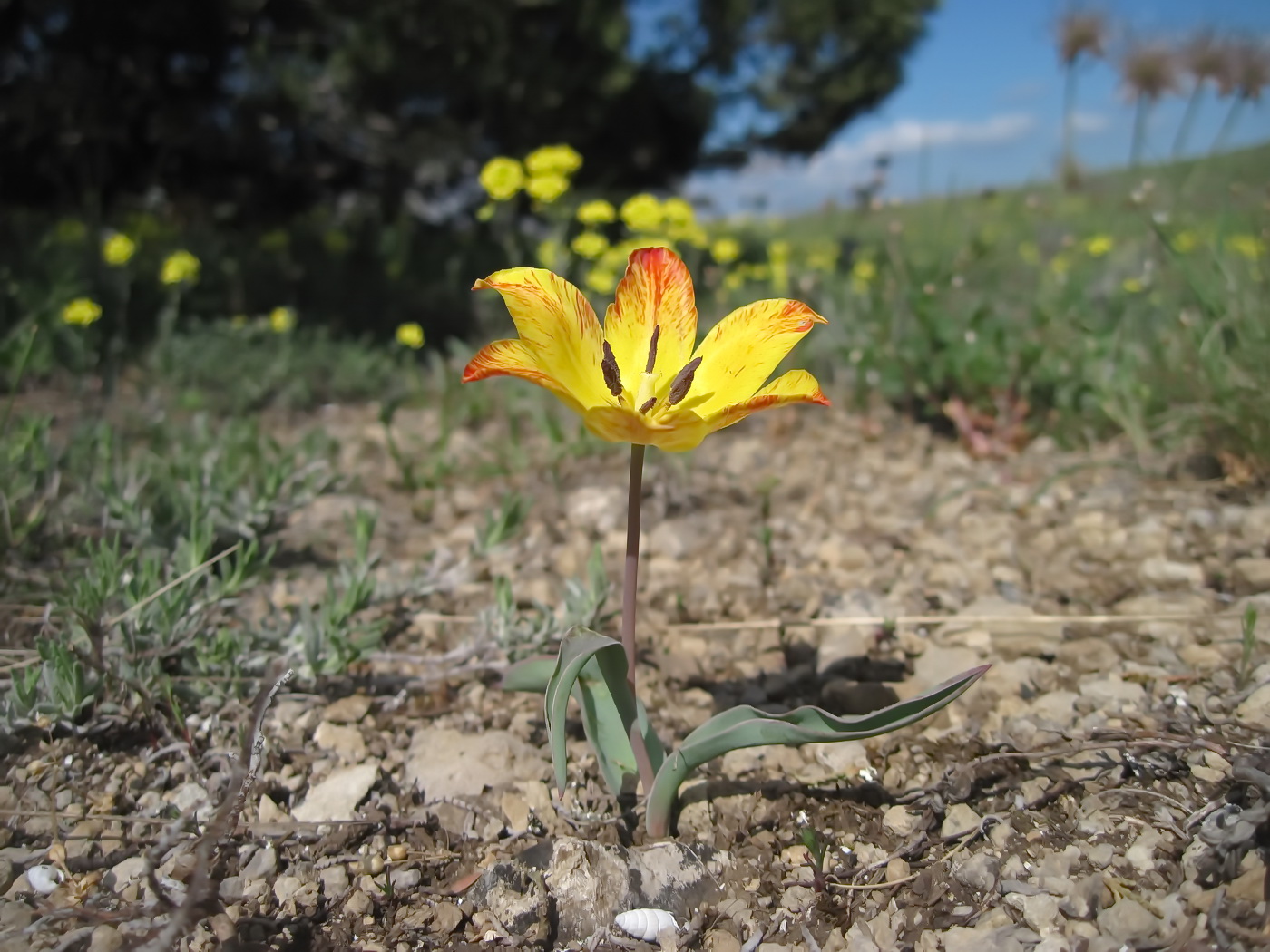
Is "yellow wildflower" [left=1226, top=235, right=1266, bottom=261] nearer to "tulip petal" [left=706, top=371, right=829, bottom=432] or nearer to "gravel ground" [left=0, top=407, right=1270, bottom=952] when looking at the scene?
"gravel ground" [left=0, top=407, right=1270, bottom=952]

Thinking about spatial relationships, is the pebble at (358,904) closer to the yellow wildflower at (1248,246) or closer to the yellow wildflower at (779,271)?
the yellow wildflower at (1248,246)

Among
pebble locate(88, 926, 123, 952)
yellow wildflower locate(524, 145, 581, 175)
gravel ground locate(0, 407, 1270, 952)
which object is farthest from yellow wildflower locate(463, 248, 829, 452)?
yellow wildflower locate(524, 145, 581, 175)

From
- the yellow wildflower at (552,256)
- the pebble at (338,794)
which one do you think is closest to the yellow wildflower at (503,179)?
the yellow wildflower at (552,256)

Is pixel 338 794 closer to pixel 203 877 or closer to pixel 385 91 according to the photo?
pixel 203 877

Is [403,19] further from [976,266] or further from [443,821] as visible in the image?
[443,821]

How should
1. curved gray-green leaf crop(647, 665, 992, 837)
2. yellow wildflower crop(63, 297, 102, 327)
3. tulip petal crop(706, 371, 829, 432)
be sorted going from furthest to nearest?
yellow wildflower crop(63, 297, 102, 327) < curved gray-green leaf crop(647, 665, 992, 837) < tulip petal crop(706, 371, 829, 432)

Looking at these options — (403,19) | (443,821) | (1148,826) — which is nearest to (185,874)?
(443,821)
